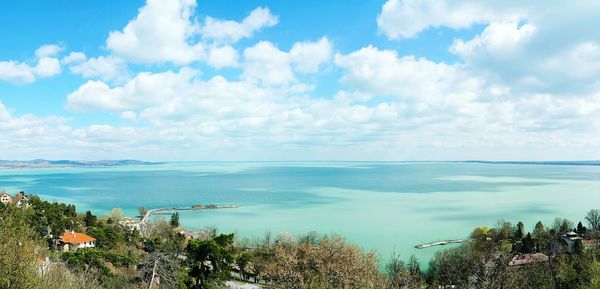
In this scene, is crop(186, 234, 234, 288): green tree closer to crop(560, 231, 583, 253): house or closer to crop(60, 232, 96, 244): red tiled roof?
crop(60, 232, 96, 244): red tiled roof

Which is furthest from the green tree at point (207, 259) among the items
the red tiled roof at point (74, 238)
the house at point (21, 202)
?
the house at point (21, 202)

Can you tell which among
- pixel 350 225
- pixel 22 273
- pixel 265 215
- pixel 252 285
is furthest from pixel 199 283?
pixel 265 215

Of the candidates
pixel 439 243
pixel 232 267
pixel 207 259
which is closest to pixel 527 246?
pixel 439 243

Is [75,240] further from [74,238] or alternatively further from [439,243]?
[439,243]

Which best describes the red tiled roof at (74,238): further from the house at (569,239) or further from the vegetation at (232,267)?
the house at (569,239)

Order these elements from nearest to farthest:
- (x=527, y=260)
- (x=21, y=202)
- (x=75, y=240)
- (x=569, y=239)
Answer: (x=527, y=260) → (x=75, y=240) → (x=569, y=239) → (x=21, y=202)

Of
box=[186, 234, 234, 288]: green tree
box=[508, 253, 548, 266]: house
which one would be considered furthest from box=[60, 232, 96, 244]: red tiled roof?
box=[508, 253, 548, 266]: house

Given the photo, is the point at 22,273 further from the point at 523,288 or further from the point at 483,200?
the point at 483,200
